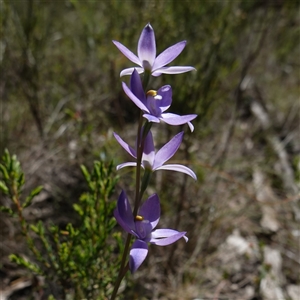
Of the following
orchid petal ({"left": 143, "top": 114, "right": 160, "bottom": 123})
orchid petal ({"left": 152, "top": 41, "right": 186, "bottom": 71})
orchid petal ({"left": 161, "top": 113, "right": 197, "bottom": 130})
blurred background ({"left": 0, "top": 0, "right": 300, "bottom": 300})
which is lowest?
blurred background ({"left": 0, "top": 0, "right": 300, "bottom": 300})

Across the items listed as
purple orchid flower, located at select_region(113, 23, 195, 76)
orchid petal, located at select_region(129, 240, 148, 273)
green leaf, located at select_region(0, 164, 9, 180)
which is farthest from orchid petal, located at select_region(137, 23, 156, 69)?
green leaf, located at select_region(0, 164, 9, 180)

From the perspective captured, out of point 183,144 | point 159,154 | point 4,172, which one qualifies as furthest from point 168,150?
point 183,144

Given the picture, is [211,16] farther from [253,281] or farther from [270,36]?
[253,281]

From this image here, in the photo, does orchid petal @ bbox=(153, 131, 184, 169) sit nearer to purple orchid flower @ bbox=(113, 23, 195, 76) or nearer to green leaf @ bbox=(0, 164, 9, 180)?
purple orchid flower @ bbox=(113, 23, 195, 76)

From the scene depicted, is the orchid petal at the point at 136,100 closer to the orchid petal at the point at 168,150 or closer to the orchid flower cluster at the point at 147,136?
the orchid flower cluster at the point at 147,136

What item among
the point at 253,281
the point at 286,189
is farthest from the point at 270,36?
the point at 253,281

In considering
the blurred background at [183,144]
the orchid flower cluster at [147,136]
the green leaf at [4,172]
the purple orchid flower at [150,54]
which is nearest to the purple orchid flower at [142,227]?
the orchid flower cluster at [147,136]

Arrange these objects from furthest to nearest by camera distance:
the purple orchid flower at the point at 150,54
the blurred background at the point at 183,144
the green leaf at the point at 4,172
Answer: the blurred background at the point at 183,144 → the green leaf at the point at 4,172 → the purple orchid flower at the point at 150,54
